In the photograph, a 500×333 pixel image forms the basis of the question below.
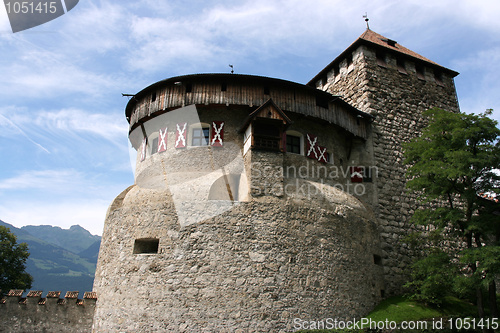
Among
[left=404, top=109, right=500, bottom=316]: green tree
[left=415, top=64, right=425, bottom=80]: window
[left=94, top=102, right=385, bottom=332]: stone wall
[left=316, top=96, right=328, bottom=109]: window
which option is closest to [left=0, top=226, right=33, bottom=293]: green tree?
[left=94, top=102, right=385, bottom=332]: stone wall

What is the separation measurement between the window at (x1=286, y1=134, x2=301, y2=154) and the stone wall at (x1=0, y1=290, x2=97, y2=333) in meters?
9.78

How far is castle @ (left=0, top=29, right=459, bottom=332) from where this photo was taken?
40.9 ft

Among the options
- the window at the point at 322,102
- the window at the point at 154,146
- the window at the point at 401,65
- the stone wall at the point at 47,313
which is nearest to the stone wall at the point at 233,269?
the stone wall at the point at 47,313

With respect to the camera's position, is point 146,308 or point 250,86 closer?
point 146,308

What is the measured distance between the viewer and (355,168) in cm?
1873

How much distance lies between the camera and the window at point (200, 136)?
16.2 m

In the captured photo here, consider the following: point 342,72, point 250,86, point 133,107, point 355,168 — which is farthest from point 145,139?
point 342,72

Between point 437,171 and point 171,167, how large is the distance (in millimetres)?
10519

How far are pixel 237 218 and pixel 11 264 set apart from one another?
15074 millimetres

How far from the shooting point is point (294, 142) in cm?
1703

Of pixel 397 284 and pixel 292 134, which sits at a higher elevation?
pixel 292 134

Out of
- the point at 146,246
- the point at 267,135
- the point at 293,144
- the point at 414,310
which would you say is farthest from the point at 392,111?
the point at 146,246

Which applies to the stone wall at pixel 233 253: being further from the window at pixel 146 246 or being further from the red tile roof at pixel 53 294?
the red tile roof at pixel 53 294

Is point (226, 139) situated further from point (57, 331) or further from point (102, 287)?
point (57, 331)
